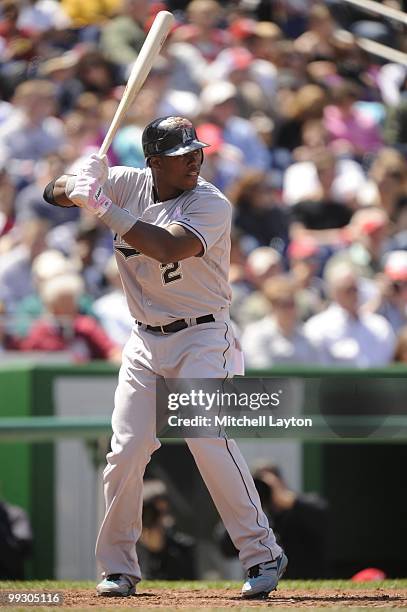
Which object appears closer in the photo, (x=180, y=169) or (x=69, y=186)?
(x=69, y=186)

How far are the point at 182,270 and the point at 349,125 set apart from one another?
7607 mm

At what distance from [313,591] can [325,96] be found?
7641mm

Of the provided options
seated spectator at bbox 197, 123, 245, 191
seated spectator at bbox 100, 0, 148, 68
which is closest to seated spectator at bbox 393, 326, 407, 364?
seated spectator at bbox 197, 123, 245, 191

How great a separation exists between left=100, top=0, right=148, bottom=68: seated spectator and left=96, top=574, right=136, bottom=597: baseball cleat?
7.43 m

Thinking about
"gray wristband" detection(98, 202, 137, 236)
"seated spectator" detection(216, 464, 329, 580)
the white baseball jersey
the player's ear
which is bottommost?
"seated spectator" detection(216, 464, 329, 580)

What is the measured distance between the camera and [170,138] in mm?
5188

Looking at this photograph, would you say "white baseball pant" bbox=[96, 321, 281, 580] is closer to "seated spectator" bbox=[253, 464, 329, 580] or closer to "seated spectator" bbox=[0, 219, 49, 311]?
"seated spectator" bbox=[253, 464, 329, 580]

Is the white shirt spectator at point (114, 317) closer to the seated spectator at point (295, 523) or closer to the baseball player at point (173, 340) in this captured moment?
the seated spectator at point (295, 523)

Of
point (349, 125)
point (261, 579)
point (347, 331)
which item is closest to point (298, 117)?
point (349, 125)

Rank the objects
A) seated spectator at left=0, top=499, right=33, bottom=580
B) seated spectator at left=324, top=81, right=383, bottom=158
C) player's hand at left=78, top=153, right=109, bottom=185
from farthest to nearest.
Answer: seated spectator at left=324, top=81, right=383, bottom=158 → seated spectator at left=0, top=499, right=33, bottom=580 → player's hand at left=78, top=153, right=109, bottom=185

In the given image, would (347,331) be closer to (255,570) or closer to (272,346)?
(272,346)

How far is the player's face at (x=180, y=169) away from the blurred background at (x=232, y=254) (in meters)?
1.83

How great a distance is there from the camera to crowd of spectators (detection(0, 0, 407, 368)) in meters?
9.06

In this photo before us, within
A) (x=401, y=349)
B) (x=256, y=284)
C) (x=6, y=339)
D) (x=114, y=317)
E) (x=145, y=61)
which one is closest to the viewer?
(x=145, y=61)
